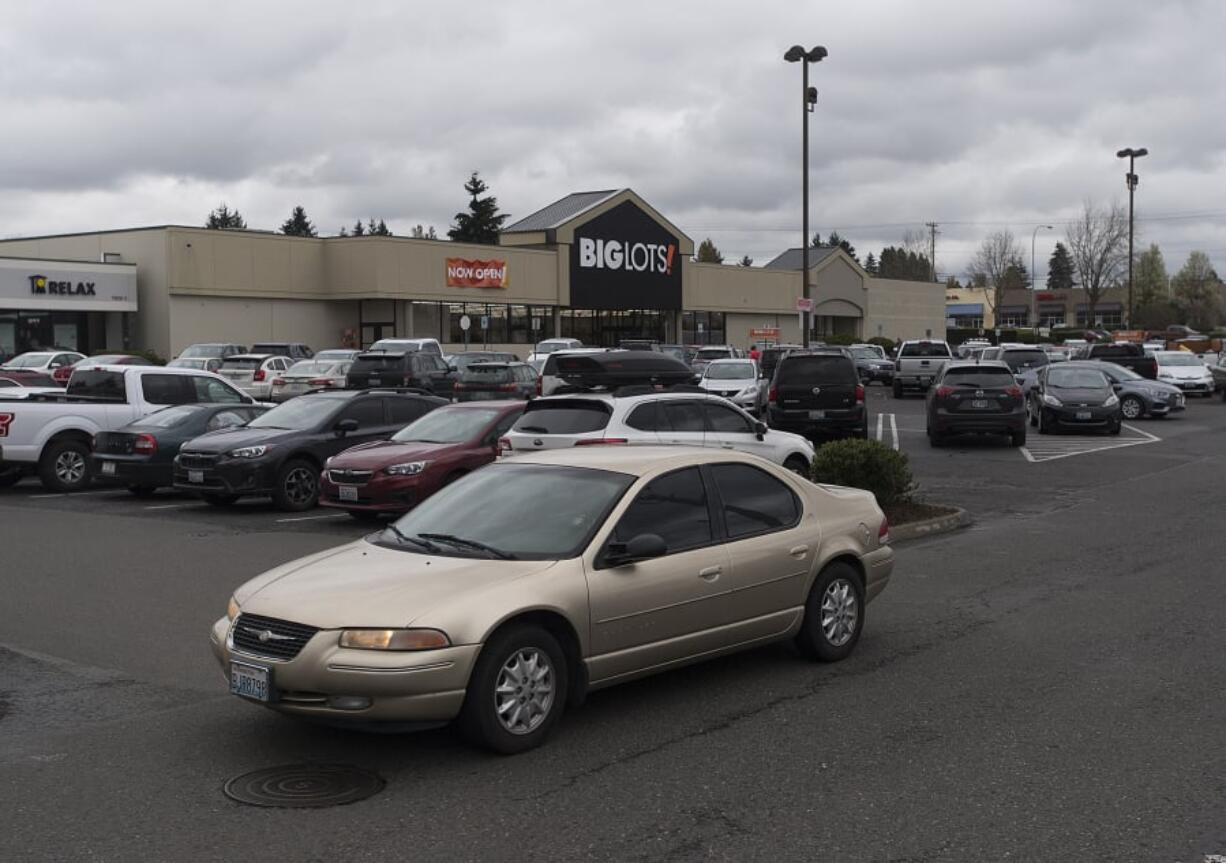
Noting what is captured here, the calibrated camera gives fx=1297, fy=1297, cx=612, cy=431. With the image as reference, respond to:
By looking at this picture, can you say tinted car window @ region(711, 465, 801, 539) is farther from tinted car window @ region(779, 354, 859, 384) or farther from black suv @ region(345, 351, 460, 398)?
black suv @ region(345, 351, 460, 398)

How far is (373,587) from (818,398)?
1788 centimetres

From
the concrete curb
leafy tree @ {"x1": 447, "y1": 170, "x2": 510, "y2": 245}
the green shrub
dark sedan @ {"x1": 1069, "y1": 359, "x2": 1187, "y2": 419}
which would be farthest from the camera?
leafy tree @ {"x1": 447, "y1": 170, "x2": 510, "y2": 245}

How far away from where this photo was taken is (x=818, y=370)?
2383 cm

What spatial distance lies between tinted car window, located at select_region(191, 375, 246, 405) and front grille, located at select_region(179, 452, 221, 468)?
3.75 metres

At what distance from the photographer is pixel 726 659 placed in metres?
8.55

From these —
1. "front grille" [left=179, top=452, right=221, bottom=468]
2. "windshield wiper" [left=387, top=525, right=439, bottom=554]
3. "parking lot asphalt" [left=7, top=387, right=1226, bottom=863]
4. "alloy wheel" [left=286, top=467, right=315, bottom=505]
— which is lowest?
"parking lot asphalt" [left=7, top=387, right=1226, bottom=863]

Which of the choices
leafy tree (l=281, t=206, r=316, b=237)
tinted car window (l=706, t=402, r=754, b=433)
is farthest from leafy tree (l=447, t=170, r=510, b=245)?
tinted car window (l=706, t=402, r=754, b=433)

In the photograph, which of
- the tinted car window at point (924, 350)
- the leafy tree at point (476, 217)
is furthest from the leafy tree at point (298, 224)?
the tinted car window at point (924, 350)

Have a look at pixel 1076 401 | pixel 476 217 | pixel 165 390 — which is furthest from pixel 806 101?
pixel 476 217

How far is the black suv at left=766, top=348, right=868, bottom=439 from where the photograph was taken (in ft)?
77.3

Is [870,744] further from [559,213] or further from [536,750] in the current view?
[559,213]

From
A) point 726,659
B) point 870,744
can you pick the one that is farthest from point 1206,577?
point 870,744

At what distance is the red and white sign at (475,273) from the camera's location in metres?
58.0

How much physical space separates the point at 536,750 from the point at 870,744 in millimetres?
1707
